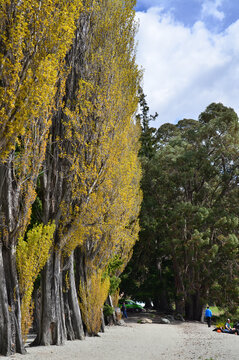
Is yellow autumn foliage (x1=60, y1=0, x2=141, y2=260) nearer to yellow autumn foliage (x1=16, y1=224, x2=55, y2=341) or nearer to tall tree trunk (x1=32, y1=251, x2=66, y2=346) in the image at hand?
tall tree trunk (x1=32, y1=251, x2=66, y2=346)

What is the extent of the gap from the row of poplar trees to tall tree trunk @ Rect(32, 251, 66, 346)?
0.10ft

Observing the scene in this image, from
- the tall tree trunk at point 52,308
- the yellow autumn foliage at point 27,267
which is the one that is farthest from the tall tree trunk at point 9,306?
the tall tree trunk at point 52,308

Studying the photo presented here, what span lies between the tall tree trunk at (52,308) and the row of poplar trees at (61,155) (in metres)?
0.03

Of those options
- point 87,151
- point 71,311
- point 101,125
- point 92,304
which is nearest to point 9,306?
point 71,311

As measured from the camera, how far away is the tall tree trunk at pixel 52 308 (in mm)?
10852

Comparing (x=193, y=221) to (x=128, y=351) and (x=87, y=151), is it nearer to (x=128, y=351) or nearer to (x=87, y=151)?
(x=87, y=151)

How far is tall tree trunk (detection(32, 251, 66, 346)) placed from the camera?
427 inches

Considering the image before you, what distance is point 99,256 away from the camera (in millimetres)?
15828

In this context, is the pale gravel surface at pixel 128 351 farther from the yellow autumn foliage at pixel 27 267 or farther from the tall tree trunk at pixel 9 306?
the yellow autumn foliage at pixel 27 267

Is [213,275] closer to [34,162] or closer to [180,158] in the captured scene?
[180,158]

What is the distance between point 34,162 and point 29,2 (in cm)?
406

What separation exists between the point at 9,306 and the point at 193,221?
15796mm

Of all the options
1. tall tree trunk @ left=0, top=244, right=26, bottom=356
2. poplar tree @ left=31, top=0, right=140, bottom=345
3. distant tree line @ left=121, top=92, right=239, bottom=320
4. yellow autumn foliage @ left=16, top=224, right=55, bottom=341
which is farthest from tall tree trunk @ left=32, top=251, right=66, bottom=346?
distant tree line @ left=121, top=92, right=239, bottom=320

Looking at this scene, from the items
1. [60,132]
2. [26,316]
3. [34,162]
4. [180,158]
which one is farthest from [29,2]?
[180,158]
